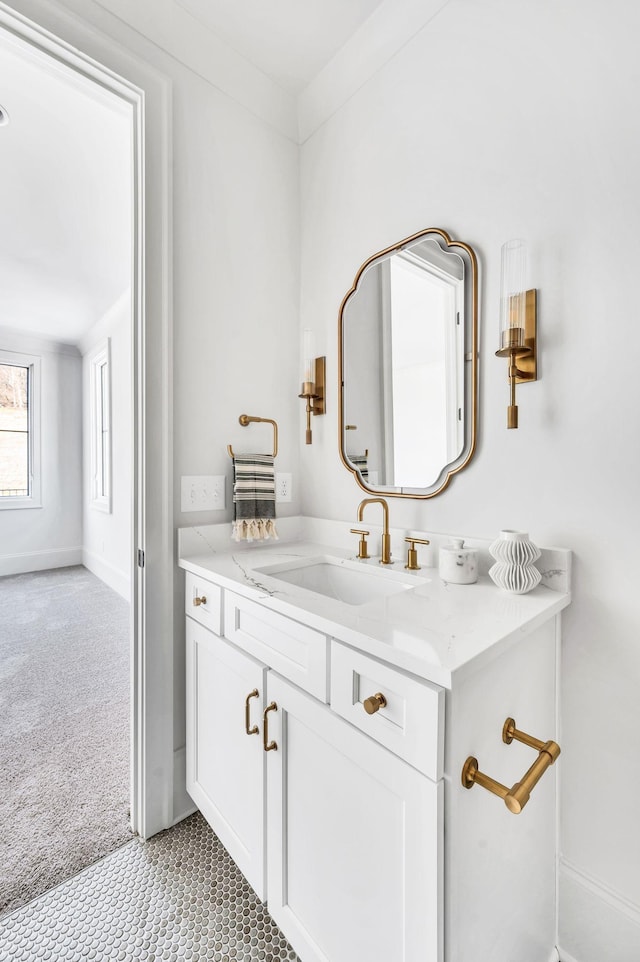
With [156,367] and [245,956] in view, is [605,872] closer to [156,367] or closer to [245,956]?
[245,956]

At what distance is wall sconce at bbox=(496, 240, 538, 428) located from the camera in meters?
1.10

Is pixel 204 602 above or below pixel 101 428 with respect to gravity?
below

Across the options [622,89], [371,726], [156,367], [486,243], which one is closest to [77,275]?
[156,367]

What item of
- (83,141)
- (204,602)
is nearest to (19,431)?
(83,141)

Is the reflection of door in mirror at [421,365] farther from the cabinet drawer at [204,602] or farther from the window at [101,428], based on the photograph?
the window at [101,428]

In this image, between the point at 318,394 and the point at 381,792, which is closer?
the point at 381,792

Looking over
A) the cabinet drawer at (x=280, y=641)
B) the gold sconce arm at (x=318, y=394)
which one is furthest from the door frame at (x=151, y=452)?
the gold sconce arm at (x=318, y=394)

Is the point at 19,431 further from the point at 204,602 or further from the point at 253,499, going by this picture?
the point at 204,602

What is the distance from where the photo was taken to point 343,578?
1440 mm

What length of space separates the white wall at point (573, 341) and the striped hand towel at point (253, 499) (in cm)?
64

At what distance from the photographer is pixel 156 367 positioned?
1.42 meters

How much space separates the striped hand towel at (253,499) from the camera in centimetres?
159

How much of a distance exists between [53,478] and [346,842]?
521 cm

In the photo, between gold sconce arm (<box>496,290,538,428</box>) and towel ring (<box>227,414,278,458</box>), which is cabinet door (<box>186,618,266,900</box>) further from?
gold sconce arm (<box>496,290,538,428</box>)
